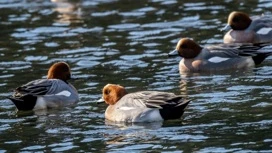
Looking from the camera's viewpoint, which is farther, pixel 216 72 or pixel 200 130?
pixel 216 72

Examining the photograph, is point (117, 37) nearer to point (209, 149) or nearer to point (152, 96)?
point (152, 96)

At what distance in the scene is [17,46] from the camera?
65.3 ft

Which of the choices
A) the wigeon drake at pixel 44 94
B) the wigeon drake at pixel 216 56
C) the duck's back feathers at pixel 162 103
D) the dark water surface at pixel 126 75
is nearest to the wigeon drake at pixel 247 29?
the dark water surface at pixel 126 75

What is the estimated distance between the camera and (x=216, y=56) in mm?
17188

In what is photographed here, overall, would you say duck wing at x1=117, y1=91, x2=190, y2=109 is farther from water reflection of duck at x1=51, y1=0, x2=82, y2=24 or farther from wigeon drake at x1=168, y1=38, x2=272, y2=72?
water reflection of duck at x1=51, y1=0, x2=82, y2=24

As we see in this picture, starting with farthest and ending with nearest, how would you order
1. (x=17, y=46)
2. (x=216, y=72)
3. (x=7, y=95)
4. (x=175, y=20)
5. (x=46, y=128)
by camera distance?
(x=175, y=20), (x=17, y=46), (x=216, y=72), (x=7, y=95), (x=46, y=128)

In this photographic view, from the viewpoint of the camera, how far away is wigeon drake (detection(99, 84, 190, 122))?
13117mm

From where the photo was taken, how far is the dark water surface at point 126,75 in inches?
482

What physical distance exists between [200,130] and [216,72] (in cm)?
458

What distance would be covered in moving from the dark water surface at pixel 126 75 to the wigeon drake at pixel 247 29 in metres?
0.37

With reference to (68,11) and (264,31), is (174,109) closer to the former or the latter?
(264,31)

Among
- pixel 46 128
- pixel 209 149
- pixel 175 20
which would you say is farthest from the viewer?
pixel 175 20

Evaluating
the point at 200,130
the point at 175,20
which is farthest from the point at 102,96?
the point at 175,20

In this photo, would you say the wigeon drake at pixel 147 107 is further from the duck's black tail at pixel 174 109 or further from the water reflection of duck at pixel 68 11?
the water reflection of duck at pixel 68 11
